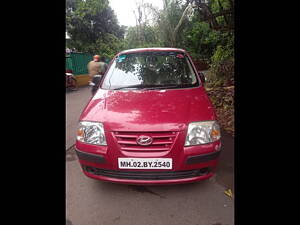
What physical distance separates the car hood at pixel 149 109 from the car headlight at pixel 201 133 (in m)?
0.06

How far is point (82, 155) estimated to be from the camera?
2.14 meters

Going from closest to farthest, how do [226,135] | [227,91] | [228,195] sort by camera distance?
[228,195] < [226,135] < [227,91]

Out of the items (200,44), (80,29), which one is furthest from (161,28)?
(80,29)

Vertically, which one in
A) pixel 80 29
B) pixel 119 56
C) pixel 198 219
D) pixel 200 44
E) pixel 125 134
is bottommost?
pixel 198 219

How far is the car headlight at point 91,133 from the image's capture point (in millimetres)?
2038

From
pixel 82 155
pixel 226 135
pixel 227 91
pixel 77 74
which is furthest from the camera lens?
pixel 77 74

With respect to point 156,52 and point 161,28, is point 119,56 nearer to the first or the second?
point 156,52

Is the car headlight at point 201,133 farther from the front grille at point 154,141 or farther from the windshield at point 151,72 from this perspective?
the windshield at point 151,72

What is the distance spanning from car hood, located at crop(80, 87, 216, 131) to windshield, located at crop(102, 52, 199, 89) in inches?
7.8

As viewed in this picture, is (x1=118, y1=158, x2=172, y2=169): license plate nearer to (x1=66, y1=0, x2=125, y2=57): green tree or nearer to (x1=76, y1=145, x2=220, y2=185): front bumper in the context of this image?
(x1=76, y1=145, x2=220, y2=185): front bumper

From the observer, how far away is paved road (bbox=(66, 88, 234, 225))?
1.96 m

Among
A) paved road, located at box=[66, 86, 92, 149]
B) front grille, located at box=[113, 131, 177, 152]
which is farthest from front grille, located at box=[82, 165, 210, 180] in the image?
paved road, located at box=[66, 86, 92, 149]

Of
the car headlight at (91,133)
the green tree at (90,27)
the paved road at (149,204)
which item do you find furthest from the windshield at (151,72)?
the green tree at (90,27)

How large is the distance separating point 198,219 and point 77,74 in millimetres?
10409
